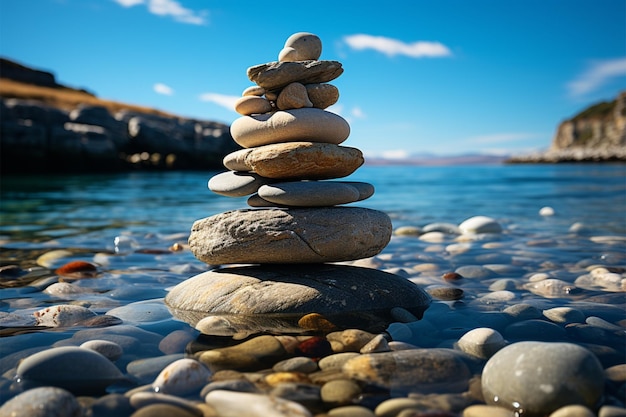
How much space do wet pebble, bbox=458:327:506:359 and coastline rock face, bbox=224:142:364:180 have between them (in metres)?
1.85

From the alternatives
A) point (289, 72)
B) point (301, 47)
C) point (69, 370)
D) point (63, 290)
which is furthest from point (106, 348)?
point (301, 47)

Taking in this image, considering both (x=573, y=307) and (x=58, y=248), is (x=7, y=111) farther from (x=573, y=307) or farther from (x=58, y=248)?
(x=573, y=307)

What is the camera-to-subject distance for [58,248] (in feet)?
23.1

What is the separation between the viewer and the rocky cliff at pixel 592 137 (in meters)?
69.5

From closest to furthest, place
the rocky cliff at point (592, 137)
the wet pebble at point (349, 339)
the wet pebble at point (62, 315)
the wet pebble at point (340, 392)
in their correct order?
the wet pebble at point (340, 392), the wet pebble at point (349, 339), the wet pebble at point (62, 315), the rocky cliff at point (592, 137)

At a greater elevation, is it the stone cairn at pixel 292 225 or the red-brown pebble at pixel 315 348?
the stone cairn at pixel 292 225

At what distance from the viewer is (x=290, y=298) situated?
3.84 metres

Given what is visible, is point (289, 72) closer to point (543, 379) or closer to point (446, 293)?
point (446, 293)

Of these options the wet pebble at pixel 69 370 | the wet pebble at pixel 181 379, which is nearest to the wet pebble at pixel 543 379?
the wet pebble at pixel 181 379

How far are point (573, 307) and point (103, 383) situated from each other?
3.34m

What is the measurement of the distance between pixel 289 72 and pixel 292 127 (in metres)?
0.50

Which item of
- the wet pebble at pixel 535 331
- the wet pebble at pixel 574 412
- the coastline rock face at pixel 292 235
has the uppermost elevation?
the coastline rock face at pixel 292 235

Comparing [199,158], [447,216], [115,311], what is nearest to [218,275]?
[115,311]

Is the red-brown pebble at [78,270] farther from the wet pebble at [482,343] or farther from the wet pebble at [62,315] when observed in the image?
the wet pebble at [482,343]
